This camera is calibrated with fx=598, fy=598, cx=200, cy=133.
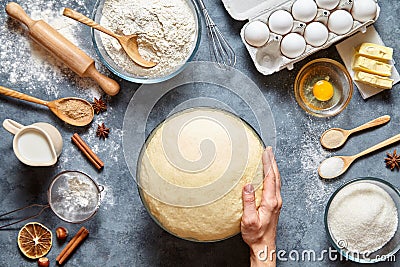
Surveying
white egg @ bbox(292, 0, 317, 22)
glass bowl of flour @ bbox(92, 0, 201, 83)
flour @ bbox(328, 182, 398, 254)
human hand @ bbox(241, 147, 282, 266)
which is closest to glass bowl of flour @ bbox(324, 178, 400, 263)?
flour @ bbox(328, 182, 398, 254)

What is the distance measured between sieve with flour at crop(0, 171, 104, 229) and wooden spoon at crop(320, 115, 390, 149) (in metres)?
0.79

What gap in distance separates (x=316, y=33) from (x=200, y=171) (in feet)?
2.09

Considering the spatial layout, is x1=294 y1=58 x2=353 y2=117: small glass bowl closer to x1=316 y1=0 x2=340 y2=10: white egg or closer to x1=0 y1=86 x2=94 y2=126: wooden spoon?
x1=316 y1=0 x2=340 y2=10: white egg

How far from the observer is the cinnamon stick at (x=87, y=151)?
6.69 feet

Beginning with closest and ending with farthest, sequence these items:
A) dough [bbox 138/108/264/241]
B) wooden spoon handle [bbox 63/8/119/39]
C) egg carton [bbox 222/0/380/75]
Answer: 1. dough [bbox 138/108/264/241]
2. wooden spoon handle [bbox 63/8/119/39]
3. egg carton [bbox 222/0/380/75]

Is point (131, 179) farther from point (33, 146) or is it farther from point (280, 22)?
point (280, 22)

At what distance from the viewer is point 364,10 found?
6.39 feet

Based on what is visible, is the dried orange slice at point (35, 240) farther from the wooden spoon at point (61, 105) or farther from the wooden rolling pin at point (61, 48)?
the wooden rolling pin at point (61, 48)

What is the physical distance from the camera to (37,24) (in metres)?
1.97

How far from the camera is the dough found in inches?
66.3

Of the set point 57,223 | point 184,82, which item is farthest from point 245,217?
point 57,223

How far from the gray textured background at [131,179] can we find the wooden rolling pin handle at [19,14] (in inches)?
2.4

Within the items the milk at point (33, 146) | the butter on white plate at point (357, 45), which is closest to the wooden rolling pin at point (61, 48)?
the milk at point (33, 146)

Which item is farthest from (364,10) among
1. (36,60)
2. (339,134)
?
(36,60)
